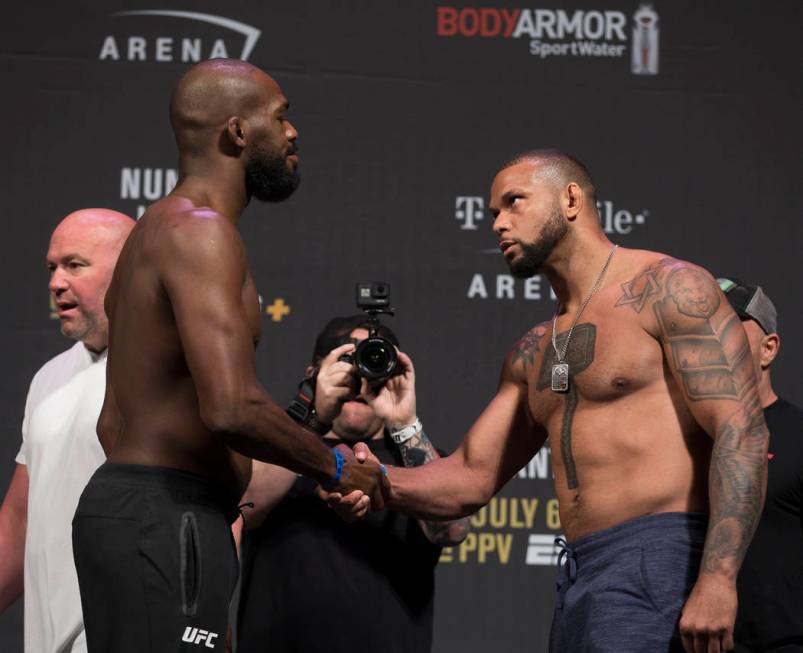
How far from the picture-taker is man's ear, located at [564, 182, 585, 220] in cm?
278

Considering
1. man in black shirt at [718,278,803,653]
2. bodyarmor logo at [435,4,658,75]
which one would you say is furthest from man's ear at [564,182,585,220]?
bodyarmor logo at [435,4,658,75]

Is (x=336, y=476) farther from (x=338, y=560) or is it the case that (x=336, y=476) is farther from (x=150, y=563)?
(x=338, y=560)

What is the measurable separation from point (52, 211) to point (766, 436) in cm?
234

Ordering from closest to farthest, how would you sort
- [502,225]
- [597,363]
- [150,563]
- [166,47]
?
[150,563], [597,363], [502,225], [166,47]

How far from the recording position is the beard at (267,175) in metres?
2.29

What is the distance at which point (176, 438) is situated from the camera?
211 cm

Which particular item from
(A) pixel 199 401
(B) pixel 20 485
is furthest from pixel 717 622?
(B) pixel 20 485

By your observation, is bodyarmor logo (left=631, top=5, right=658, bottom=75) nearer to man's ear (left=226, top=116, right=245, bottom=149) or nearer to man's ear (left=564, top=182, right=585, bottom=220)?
man's ear (left=564, top=182, right=585, bottom=220)

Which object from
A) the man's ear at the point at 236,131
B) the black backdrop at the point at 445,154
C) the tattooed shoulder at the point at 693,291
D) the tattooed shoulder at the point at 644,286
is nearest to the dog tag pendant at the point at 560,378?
the tattooed shoulder at the point at 644,286

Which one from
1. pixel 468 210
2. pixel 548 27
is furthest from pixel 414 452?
pixel 548 27

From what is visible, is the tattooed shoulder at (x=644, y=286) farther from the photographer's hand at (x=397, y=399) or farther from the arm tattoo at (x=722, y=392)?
the photographer's hand at (x=397, y=399)

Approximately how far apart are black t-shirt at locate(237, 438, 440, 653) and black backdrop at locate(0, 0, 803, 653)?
0.92m

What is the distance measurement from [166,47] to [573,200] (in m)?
1.68

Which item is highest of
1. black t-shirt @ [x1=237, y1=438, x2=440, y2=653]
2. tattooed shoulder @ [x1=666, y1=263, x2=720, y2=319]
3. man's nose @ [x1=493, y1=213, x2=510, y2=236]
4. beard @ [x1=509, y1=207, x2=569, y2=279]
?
man's nose @ [x1=493, y1=213, x2=510, y2=236]
